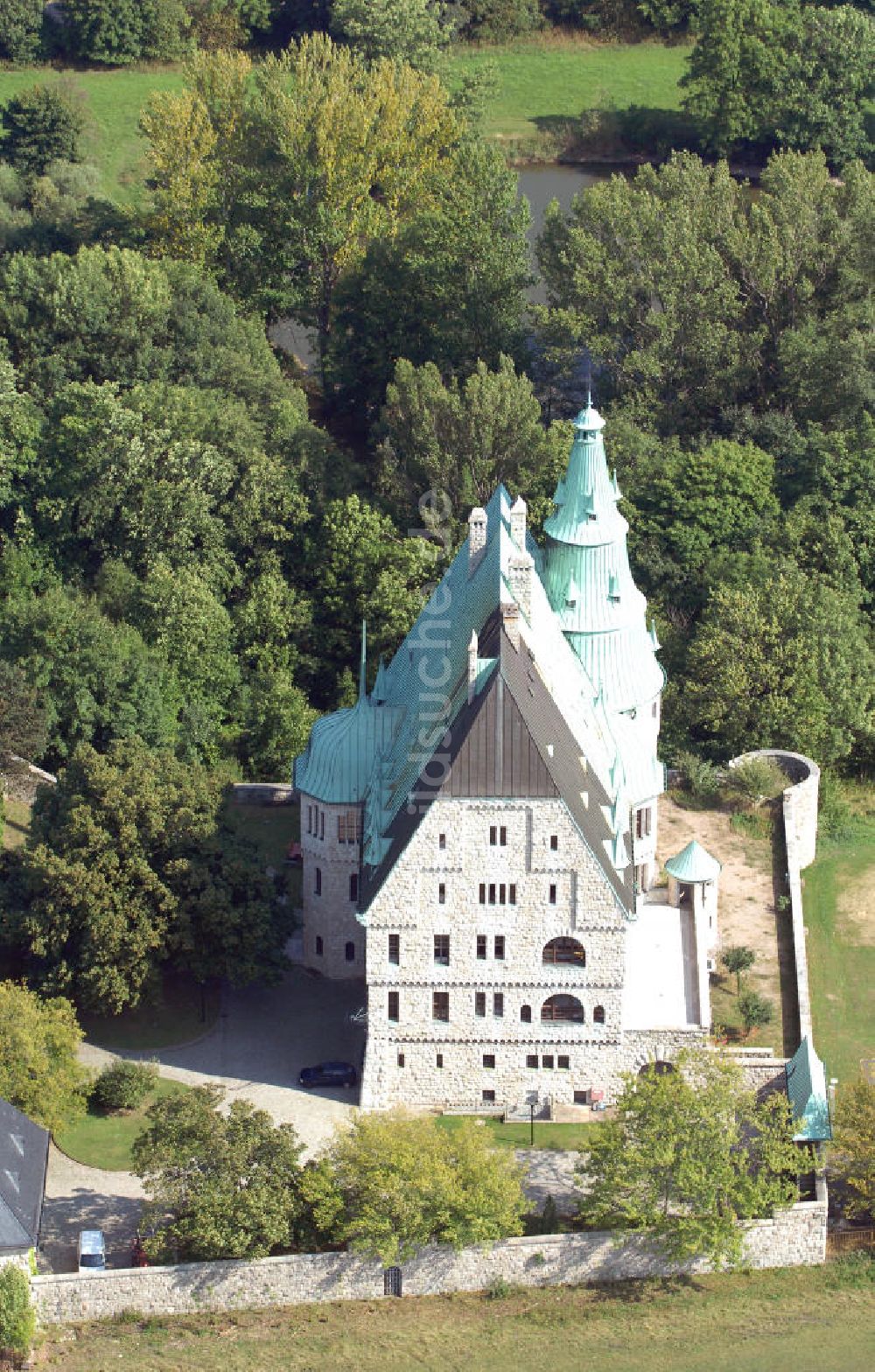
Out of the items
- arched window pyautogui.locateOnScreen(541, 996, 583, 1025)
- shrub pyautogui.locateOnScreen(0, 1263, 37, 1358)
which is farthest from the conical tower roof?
shrub pyautogui.locateOnScreen(0, 1263, 37, 1358)

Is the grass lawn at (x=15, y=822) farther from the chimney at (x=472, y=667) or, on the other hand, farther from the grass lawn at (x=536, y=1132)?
the chimney at (x=472, y=667)

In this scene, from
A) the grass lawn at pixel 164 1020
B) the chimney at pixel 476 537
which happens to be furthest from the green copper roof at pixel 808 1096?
the chimney at pixel 476 537

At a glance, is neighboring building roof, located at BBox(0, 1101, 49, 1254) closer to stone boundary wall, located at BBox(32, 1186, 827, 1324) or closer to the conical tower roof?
stone boundary wall, located at BBox(32, 1186, 827, 1324)

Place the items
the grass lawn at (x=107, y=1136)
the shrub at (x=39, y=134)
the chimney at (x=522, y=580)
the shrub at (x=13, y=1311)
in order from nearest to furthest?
the shrub at (x=13, y=1311)
the grass lawn at (x=107, y=1136)
the chimney at (x=522, y=580)
the shrub at (x=39, y=134)

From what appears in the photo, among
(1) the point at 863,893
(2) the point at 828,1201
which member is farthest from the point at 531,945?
(1) the point at 863,893

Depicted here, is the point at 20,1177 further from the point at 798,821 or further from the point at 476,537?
the point at 798,821

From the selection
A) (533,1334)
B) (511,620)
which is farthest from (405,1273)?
(511,620)
